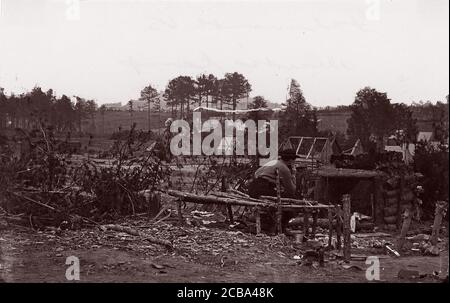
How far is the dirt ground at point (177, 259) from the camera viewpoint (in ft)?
25.1

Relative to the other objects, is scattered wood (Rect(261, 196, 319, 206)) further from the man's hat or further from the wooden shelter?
the wooden shelter

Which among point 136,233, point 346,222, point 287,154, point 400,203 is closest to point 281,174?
point 287,154

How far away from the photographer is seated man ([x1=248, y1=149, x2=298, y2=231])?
11297 millimetres

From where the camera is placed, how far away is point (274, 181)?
11.4m

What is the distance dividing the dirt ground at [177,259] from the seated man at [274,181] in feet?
3.35

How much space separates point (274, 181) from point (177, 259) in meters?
3.52

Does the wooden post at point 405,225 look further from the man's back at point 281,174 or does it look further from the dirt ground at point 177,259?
the man's back at point 281,174

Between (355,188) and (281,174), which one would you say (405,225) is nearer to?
(281,174)

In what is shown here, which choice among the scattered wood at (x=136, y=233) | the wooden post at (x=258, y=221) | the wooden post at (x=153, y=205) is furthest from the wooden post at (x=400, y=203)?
the scattered wood at (x=136, y=233)

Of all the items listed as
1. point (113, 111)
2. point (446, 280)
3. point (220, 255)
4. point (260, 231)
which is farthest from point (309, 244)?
point (113, 111)

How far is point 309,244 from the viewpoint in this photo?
9.96 metres
